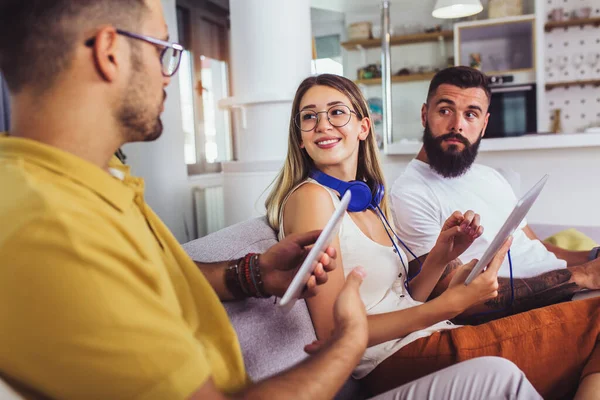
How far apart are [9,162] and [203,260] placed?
2.18 feet

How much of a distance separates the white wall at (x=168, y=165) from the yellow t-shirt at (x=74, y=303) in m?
3.16

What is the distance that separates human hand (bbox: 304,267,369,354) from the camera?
0.81m

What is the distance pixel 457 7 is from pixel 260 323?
4279 millimetres

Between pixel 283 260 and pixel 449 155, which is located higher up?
pixel 449 155

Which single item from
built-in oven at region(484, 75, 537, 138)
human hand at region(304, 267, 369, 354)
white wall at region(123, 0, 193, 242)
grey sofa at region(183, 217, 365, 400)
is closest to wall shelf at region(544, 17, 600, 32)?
built-in oven at region(484, 75, 537, 138)

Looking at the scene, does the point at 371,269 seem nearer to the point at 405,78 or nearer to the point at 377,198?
the point at 377,198

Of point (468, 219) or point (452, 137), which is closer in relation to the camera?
point (468, 219)

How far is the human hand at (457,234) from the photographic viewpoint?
1.41 meters

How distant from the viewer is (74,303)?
57 cm

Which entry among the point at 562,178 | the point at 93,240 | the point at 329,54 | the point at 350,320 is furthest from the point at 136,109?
the point at 329,54

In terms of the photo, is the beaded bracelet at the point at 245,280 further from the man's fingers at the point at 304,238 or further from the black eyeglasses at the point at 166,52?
the black eyeglasses at the point at 166,52

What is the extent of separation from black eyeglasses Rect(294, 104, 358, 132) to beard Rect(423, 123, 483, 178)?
0.67m

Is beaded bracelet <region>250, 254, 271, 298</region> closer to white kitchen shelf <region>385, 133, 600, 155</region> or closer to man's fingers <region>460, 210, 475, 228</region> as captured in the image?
man's fingers <region>460, 210, 475, 228</region>

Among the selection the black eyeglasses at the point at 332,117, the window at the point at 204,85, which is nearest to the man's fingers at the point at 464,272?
the black eyeglasses at the point at 332,117
